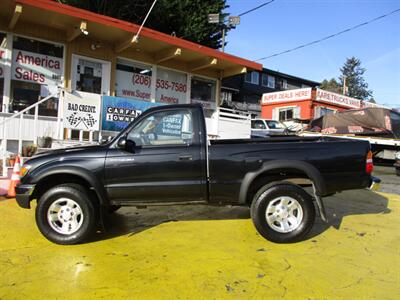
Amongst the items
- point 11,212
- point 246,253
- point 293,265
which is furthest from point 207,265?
point 11,212

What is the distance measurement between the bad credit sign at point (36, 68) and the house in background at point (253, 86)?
23.3m

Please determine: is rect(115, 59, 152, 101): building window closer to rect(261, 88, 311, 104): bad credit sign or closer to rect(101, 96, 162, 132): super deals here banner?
rect(101, 96, 162, 132): super deals here banner

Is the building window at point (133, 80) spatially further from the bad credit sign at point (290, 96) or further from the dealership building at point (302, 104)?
the bad credit sign at point (290, 96)

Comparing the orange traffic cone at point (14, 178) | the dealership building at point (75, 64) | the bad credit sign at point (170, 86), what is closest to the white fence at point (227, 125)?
the bad credit sign at point (170, 86)

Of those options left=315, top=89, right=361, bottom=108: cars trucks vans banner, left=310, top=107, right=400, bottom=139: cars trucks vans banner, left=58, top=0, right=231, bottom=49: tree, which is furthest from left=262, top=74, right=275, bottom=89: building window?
left=310, top=107, right=400, bottom=139: cars trucks vans banner

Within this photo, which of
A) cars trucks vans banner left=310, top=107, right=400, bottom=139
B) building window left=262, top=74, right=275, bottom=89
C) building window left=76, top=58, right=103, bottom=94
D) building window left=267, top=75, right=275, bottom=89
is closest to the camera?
building window left=76, top=58, right=103, bottom=94

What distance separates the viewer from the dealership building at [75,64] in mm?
8914

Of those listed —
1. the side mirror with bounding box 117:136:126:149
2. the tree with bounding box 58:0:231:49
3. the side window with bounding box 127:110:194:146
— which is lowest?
the side mirror with bounding box 117:136:126:149

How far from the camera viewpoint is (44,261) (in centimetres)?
453

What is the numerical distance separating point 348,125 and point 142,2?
35.6 feet

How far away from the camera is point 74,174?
5.11m

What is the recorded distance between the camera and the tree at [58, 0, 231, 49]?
17.0 m

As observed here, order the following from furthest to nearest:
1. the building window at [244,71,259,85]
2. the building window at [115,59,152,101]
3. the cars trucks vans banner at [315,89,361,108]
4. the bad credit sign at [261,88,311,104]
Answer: the building window at [244,71,259,85]
the cars trucks vans banner at [315,89,361,108]
the bad credit sign at [261,88,311,104]
the building window at [115,59,152,101]

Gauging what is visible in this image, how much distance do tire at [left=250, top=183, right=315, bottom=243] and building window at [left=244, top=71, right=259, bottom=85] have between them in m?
Answer: 33.5
